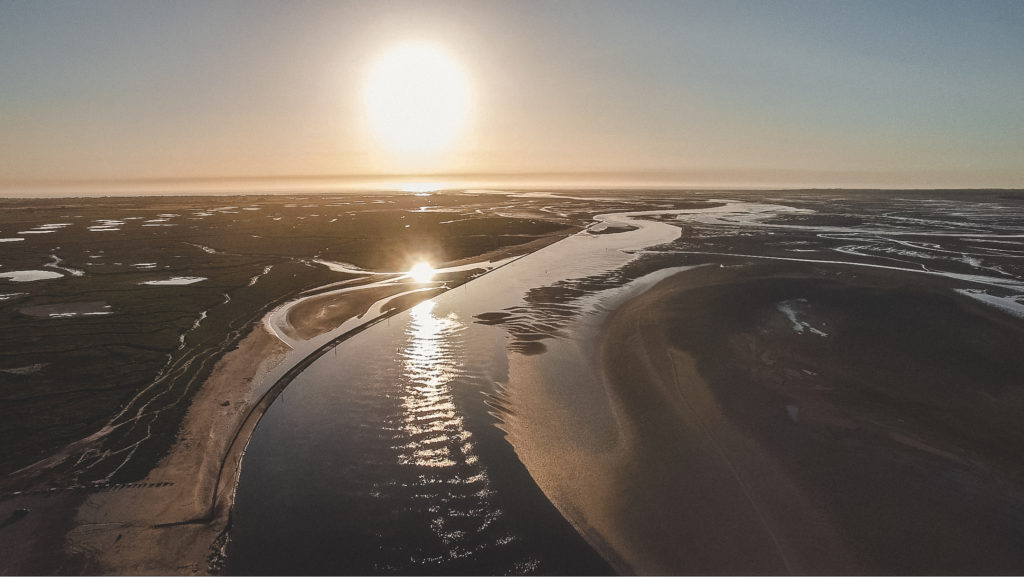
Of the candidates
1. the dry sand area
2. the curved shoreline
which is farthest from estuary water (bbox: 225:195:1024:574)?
the dry sand area

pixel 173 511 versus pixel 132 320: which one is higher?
pixel 132 320

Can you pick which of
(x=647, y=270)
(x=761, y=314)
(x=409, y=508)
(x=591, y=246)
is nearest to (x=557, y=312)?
(x=761, y=314)

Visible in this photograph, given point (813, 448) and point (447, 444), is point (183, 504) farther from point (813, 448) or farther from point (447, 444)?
point (813, 448)

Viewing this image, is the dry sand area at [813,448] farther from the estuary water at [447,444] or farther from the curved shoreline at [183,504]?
the curved shoreline at [183,504]

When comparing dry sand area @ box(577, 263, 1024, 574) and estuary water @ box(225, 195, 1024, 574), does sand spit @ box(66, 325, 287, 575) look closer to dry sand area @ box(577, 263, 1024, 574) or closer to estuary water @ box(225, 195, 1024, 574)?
estuary water @ box(225, 195, 1024, 574)

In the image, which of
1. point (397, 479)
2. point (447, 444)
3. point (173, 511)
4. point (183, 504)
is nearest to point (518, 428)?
point (447, 444)

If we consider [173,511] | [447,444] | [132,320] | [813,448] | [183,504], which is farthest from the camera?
[132,320]
